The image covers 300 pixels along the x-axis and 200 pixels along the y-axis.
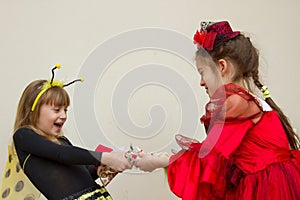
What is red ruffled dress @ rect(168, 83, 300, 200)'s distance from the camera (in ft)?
2.67

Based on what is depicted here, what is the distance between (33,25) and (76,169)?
0.57 meters

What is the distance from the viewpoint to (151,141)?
0.88 metres

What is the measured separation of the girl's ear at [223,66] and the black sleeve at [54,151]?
33 cm

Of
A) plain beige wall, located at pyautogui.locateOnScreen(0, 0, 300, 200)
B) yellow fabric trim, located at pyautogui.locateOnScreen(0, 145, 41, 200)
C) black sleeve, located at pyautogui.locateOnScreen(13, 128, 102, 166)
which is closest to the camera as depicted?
black sleeve, located at pyautogui.locateOnScreen(13, 128, 102, 166)

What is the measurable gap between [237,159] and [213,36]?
10.4 inches

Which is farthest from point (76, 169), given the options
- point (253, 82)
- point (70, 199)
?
point (253, 82)

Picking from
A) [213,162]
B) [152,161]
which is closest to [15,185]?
[152,161]

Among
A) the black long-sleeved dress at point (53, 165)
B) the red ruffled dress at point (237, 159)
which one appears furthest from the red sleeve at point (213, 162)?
the black long-sleeved dress at point (53, 165)

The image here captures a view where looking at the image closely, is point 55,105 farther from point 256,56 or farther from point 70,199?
point 256,56

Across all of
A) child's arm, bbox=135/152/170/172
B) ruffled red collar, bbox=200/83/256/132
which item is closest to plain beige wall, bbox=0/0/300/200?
child's arm, bbox=135/152/170/172

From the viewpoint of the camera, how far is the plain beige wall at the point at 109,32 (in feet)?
4.42

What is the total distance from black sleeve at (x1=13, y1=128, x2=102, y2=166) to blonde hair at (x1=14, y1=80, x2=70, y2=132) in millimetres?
48

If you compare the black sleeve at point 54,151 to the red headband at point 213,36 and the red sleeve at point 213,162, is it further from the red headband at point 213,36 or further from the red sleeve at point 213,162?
the red headband at point 213,36

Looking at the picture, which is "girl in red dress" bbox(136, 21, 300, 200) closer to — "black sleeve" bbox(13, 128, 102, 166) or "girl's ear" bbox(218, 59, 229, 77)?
"girl's ear" bbox(218, 59, 229, 77)
